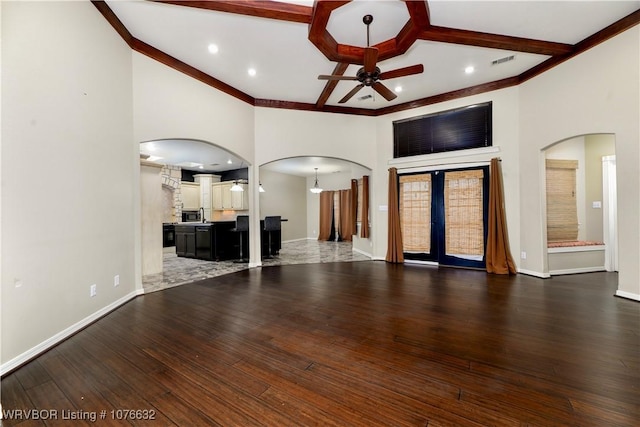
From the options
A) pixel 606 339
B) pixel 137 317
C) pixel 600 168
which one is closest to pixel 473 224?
pixel 600 168

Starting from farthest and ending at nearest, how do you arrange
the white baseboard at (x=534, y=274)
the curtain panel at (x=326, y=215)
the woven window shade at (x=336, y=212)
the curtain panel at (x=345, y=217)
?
the curtain panel at (x=326, y=215) → the woven window shade at (x=336, y=212) → the curtain panel at (x=345, y=217) → the white baseboard at (x=534, y=274)

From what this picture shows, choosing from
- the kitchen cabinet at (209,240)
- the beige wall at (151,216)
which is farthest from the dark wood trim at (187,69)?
the kitchen cabinet at (209,240)

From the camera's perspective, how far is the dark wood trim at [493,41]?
356 cm

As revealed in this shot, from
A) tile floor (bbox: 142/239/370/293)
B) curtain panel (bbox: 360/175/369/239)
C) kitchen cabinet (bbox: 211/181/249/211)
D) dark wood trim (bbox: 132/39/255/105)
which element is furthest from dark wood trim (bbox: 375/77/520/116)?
kitchen cabinet (bbox: 211/181/249/211)

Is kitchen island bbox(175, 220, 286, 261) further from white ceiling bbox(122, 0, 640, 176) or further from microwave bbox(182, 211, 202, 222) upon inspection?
white ceiling bbox(122, 0, 640, 176)

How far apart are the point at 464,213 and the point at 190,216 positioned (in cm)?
905

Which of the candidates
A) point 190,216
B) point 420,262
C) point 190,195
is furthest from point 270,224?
point 190,195

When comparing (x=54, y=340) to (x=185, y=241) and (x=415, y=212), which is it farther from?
(x=415, y=212)

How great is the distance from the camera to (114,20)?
3.27m

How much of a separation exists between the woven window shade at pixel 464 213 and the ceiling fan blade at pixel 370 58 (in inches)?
133

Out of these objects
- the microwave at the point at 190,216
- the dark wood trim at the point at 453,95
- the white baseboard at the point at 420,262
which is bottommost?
the white baseboard at the point at 420,262

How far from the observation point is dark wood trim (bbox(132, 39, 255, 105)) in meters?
3.85

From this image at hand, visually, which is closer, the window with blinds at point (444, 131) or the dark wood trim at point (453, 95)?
the dark wood trim at point (453, 95)

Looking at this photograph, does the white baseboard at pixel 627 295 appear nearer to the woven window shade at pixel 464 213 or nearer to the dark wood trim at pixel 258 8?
the woven window shade at pixel 464 213
